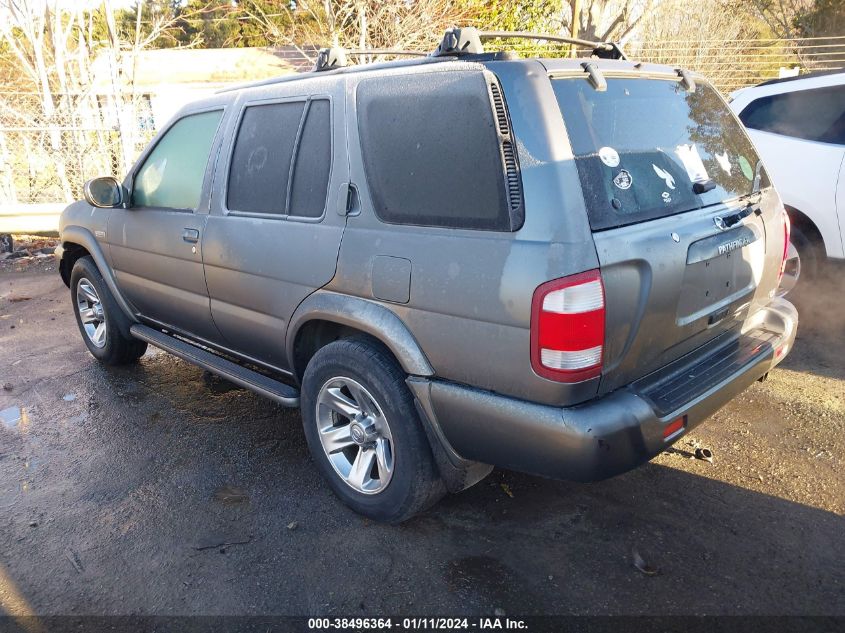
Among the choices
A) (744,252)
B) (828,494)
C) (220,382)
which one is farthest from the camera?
(220,382)

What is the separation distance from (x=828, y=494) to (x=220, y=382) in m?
3.82

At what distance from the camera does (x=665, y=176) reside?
269cm

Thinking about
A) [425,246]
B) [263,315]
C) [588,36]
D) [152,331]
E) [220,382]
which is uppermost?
[588,36]

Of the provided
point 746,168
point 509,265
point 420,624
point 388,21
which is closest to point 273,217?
point 509,265

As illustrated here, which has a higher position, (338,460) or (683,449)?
(338,460)

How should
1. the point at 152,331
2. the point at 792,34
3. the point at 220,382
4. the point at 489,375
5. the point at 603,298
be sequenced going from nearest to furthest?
the point at 603,298
the point at 489,375
the point at 152,331
the point at 220,382
the point at 792,34

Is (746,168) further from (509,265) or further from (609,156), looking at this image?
(509,265)

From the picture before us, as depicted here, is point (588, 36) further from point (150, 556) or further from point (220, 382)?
point (150, 556)

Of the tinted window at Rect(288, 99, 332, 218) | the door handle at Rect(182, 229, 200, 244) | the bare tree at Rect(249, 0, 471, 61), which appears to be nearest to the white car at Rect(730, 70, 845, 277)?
the tinted window at Rect(288, 99, 332, 218)

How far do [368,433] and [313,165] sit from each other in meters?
1.28

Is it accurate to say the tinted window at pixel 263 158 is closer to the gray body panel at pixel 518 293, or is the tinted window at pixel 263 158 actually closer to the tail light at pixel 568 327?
the gray body panel at pixel 518 293

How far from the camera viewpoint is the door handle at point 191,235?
3.69 metres

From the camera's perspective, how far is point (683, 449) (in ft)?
11.5

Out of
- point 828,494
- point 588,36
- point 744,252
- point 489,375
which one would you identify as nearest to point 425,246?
point 489,375
